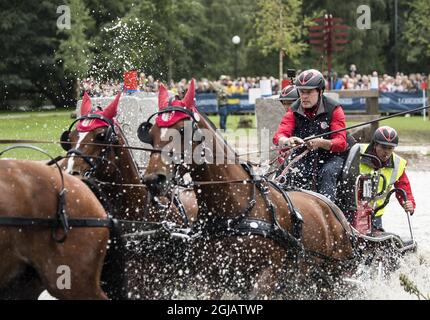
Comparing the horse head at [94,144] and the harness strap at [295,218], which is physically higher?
the horse head at [94,144]

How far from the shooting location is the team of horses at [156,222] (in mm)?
5336

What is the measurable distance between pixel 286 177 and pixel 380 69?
5316cm

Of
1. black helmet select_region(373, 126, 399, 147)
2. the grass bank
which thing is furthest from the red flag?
the grass bank

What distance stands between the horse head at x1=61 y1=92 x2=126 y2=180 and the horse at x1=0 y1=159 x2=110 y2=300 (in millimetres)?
708

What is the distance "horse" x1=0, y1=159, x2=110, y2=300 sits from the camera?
5164mm

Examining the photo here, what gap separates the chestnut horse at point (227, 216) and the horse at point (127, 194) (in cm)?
27

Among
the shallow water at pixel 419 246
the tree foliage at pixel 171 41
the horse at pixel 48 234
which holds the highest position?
the tree foliage at pixel 171 41

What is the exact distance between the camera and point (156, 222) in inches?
260

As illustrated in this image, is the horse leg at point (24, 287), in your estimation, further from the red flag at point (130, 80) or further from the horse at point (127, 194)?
the red flag at point (130, 80)

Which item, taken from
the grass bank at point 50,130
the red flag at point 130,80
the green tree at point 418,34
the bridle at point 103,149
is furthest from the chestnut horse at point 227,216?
the green tree at point 418,34

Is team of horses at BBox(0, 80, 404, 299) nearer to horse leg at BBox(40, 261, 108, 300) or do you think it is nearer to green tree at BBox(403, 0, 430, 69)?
horse leg at BBox(40, 261, 108, 300)

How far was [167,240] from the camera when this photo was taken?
6465 mm

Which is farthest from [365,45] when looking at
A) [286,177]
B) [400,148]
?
[286,177]

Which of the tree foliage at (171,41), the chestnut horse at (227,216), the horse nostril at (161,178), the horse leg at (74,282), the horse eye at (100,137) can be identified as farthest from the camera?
the tree foliage at (171,41)
